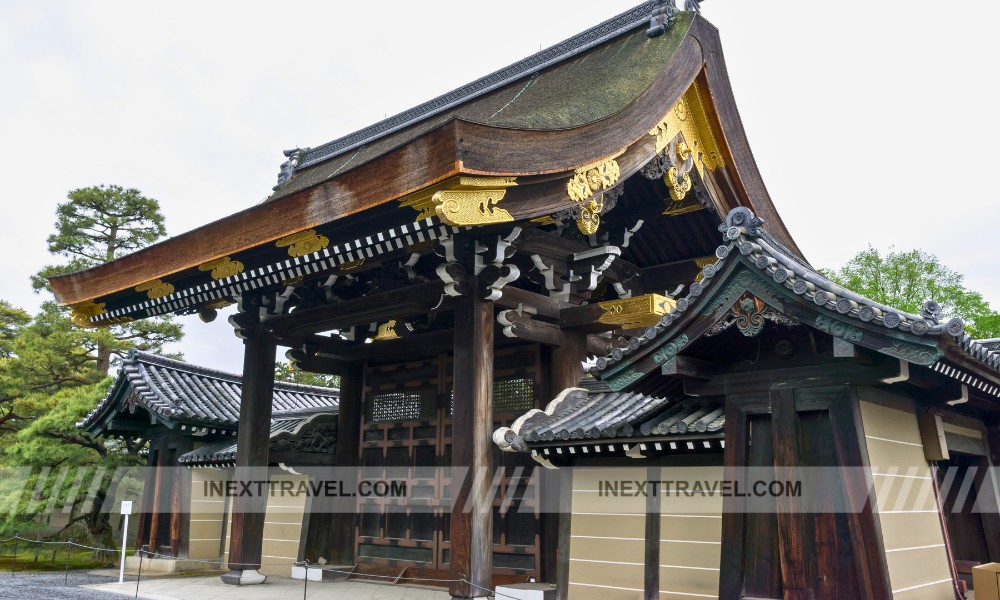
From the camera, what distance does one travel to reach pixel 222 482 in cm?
1456

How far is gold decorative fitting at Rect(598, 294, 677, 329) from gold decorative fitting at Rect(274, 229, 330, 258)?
3293mm

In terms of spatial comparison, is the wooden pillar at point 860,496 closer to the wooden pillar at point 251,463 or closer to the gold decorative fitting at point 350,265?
the gold decorative fitting at point 350,265

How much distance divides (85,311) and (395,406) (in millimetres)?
4782

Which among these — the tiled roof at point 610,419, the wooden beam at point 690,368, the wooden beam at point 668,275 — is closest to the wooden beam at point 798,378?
the wooden beam at point 690,368

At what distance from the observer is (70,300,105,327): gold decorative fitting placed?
1124cm

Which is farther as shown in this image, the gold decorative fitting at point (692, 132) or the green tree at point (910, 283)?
the green tree at point (910, 283)

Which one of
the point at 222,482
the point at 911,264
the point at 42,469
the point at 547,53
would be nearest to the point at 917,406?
the point at 547,53

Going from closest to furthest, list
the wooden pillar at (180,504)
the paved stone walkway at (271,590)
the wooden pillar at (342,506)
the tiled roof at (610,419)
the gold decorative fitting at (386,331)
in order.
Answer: the tiled roof at (610,419) → the paved stone walkway at (271,590) → the wooden pillar at (342,506) → the gold decorative fitting at (386,331) → the wooden pillar at (180,504)

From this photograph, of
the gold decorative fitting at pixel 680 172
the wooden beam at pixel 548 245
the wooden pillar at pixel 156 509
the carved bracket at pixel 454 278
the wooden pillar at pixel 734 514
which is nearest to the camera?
the wooden pillar at pixel 734 514

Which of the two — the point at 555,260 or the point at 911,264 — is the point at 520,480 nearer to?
the point at 555,260

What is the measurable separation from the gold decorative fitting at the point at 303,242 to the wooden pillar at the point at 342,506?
3459mm

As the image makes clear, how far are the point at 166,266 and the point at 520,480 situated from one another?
5.37 metres

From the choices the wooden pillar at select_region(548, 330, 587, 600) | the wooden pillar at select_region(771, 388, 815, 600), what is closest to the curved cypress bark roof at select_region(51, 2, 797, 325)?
the wooden pillar at select_region(548, 330, 587, 600)

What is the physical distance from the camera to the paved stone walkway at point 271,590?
9391mm
